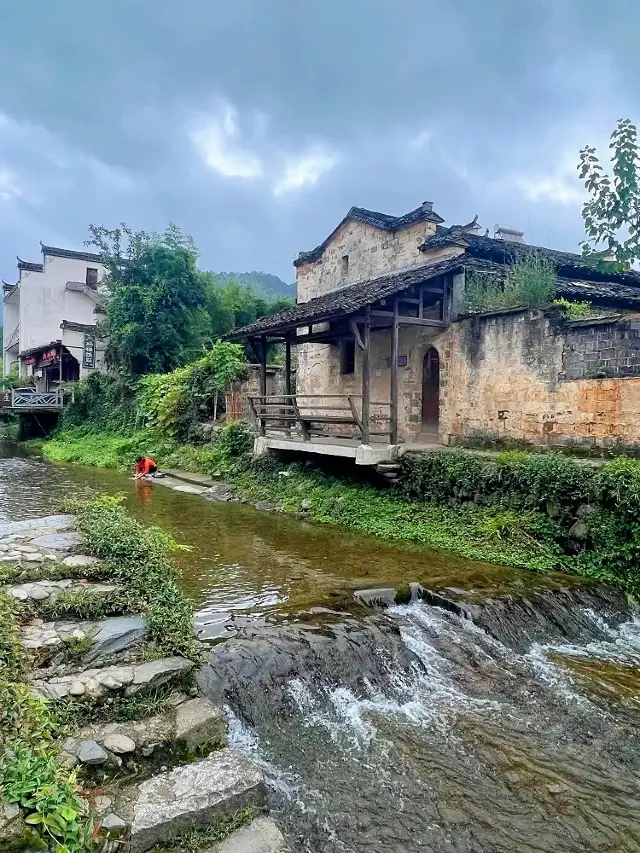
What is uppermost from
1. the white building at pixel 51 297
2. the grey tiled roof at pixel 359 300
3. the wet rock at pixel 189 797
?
the white building at pixel 51 297

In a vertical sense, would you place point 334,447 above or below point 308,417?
below

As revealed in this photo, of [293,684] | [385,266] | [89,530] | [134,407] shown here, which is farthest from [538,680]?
[134,407]

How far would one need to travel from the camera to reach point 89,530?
256 inches

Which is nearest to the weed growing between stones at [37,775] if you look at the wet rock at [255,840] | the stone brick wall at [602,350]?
the wet rock at [255,840]

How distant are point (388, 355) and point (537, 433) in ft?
16.8

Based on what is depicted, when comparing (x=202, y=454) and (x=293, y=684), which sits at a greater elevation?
(x=202, y=454)

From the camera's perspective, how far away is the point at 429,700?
215 inches

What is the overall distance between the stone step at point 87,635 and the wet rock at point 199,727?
748 mm

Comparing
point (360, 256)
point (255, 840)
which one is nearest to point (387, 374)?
point (360, 256)

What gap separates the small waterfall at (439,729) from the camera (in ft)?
12.8

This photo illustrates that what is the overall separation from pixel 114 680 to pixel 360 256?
1378 cm

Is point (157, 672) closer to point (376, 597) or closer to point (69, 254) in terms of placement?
point (376, 597)

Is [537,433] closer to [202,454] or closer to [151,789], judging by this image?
[151,789]

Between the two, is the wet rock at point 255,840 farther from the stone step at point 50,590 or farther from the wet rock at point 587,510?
the wet rock at point 587,510
